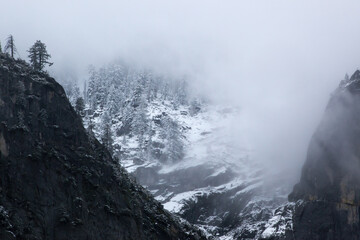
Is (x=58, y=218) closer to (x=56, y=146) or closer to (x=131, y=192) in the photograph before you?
(x=56, y=146)

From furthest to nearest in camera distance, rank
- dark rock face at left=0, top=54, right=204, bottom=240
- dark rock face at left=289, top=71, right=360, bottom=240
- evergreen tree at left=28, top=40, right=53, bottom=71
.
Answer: dark rock face at left=289, top=71, right=360, bottom=240, evergreen tree at left=28, top=40, right=53, bottom=71, dark rock face at left=0, top=54, right=204, bottom=240

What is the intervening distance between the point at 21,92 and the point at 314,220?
119m

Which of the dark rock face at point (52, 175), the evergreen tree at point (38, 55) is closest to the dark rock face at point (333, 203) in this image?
the dark rock face at point (52, 175)

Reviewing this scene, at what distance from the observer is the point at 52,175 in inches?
3797

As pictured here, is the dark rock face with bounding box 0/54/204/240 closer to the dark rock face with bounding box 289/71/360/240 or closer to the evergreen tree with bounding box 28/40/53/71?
the evergreen tree with bounding box 28/40/53/71

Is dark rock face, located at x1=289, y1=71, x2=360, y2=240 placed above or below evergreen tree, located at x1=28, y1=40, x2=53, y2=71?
below

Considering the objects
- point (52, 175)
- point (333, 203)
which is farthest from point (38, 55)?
point (333, 203)

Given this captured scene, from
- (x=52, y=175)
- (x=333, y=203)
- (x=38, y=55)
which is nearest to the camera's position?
(x=52, y=175)

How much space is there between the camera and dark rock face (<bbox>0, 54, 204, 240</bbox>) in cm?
8950

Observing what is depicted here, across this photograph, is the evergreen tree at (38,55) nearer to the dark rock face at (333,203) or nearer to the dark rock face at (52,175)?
the dark rock face at (52,175)

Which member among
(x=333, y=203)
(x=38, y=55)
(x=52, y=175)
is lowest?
(x=333, y=203)

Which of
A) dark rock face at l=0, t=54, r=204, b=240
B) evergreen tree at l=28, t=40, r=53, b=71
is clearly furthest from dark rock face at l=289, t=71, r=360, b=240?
evergreen tree at l=28, t=40, r=53, b=71

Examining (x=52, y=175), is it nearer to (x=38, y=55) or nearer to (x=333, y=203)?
(x=38, y=55)

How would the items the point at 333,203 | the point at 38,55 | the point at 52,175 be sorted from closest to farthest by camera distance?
the point at 52,175 → the point at 38,55 → the point at 333,203
